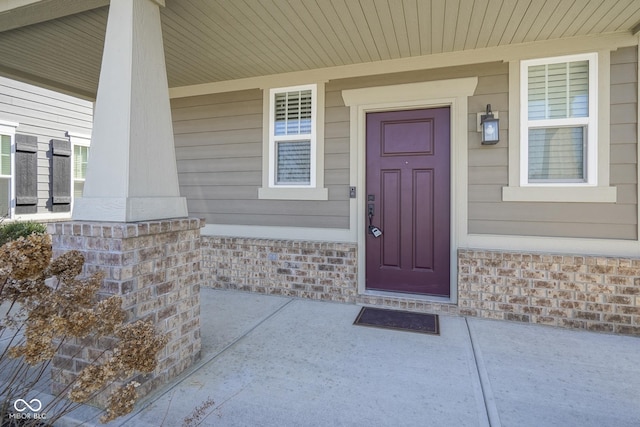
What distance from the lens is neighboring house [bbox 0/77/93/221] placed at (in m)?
5.30

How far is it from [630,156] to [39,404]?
15.8ft

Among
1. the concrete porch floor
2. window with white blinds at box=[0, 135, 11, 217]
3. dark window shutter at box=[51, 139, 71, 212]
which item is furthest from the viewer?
dark window shutter at box=[51, 139, 71, 212]

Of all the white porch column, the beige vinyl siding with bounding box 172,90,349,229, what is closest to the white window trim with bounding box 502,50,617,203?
the beige vinyl siding with bounding box 172,90,349,229

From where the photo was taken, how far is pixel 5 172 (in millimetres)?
5289

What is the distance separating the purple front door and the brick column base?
206 cm

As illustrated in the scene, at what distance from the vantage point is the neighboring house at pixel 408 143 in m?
2.84

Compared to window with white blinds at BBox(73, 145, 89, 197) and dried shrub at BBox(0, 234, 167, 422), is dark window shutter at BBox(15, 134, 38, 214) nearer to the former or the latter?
window with white blinds at BBox(73, 145, 89, 197)

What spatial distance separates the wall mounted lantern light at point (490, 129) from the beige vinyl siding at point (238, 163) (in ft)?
4.61

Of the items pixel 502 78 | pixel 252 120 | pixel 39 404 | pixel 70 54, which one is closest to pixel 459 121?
pixel 502 78

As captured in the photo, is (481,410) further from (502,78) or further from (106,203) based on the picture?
(502,78)

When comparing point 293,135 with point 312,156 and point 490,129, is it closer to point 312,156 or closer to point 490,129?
point 312,156

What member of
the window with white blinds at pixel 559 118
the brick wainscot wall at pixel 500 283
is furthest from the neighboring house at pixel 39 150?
the window with white blinds at pixel 559 118

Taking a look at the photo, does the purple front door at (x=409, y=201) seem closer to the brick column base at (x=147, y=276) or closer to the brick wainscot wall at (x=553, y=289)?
the brick wainscot wall at (x=553, y=289)

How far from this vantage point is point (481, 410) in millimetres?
1871
